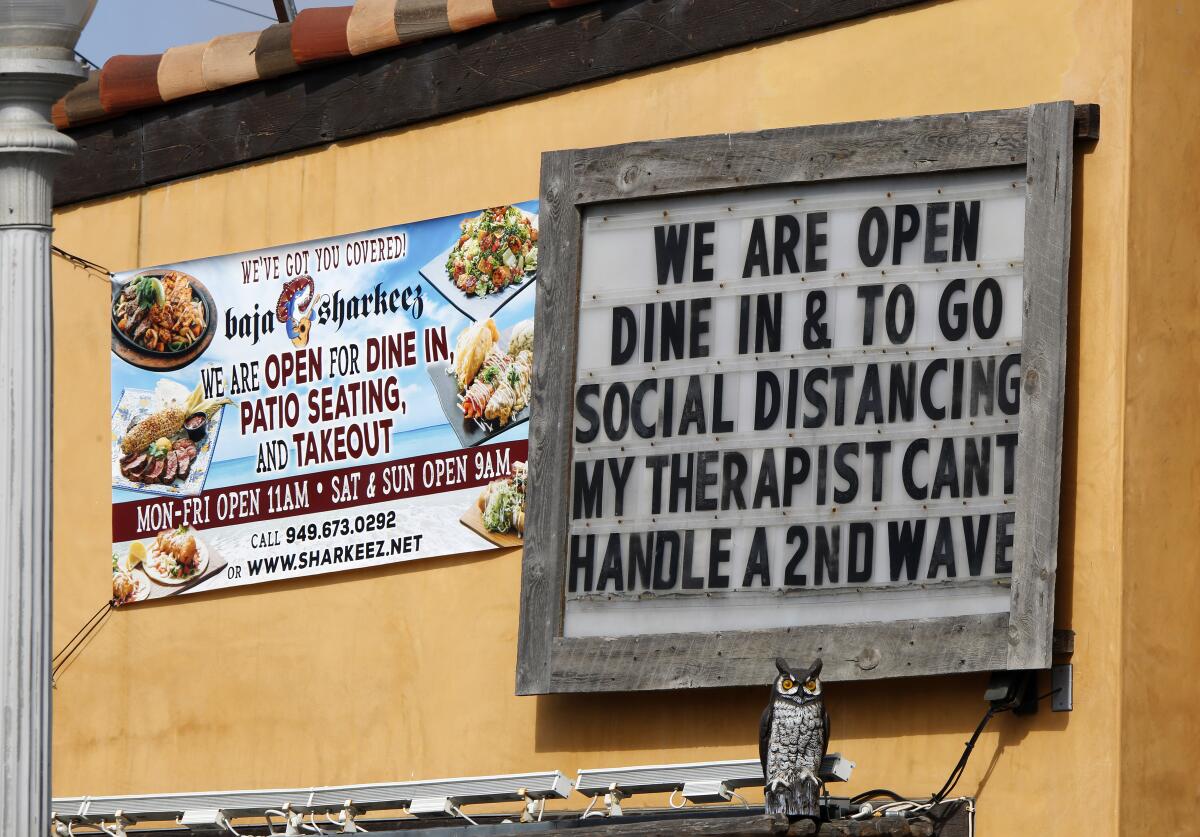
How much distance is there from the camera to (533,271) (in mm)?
10375

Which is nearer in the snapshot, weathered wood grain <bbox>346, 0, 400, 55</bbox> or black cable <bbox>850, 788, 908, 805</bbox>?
black cable <bbox>850, 788, 908, 805</bbox>

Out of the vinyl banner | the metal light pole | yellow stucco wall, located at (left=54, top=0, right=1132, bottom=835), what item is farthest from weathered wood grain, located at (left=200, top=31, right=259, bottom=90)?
the metal light pole

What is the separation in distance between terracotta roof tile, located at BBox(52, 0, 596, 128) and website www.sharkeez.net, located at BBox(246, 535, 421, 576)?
2.47 m

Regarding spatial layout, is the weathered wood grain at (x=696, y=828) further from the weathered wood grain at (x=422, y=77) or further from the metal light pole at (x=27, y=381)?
the weathered wood grain at (x=422, y=77)

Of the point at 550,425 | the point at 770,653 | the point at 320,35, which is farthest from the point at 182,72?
the point at 770,653

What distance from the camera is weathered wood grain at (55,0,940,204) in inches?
395

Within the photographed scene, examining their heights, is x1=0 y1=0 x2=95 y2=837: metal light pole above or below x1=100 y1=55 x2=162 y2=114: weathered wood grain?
below

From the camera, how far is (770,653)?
30.0ft

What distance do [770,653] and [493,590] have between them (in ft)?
5.72

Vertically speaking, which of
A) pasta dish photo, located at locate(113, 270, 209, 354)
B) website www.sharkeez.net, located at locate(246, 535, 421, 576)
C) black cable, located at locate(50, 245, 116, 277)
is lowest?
website www.sharkeez.net, located at locate(246, 535, 421, 576)

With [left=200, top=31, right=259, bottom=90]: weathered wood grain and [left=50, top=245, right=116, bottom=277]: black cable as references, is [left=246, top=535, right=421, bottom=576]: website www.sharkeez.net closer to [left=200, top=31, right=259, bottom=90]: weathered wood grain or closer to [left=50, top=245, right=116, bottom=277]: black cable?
[left=50, top=245, right=116, bottom=277]: black cable

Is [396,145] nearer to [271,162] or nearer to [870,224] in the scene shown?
[271,162]

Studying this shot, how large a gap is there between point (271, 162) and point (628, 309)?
267 centimetres

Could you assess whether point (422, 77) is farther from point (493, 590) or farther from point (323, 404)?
point (493, 590)
